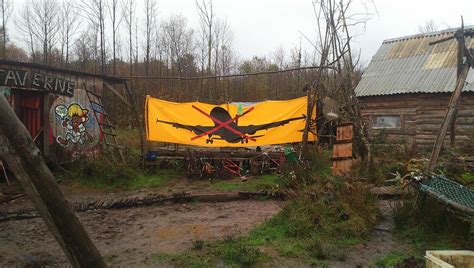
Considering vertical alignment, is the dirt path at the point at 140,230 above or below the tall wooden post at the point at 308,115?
below

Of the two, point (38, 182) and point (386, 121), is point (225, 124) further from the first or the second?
point (38, 182)

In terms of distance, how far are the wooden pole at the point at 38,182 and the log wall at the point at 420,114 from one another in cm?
1327

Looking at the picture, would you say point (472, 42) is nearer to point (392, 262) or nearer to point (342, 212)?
point (342, 212)

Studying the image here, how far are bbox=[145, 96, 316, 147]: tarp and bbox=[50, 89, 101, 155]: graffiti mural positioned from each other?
1.67 meters

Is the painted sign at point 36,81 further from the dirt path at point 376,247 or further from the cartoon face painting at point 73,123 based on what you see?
the dirt path at point 376,247

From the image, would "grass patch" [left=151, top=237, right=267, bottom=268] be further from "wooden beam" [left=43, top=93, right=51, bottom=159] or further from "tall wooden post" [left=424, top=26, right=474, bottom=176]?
"wooden beam" [left=43, top=93, right=51, bottom=159]

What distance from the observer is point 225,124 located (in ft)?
38.7

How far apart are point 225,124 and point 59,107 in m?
4.73

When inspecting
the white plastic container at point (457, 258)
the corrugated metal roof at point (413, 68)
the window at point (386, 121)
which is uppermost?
the corrugated metal roof at point (413, 68)

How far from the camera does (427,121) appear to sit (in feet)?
45.9

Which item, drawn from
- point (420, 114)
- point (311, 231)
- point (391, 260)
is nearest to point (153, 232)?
point (311, 231)

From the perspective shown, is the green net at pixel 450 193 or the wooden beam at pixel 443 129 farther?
the wooden beam at pixel 443 129

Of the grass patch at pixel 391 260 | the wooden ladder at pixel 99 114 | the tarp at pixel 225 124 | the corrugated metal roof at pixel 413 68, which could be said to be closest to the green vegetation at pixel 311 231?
the grass patch at pixel 391 260

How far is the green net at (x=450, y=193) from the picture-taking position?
14.6ft
